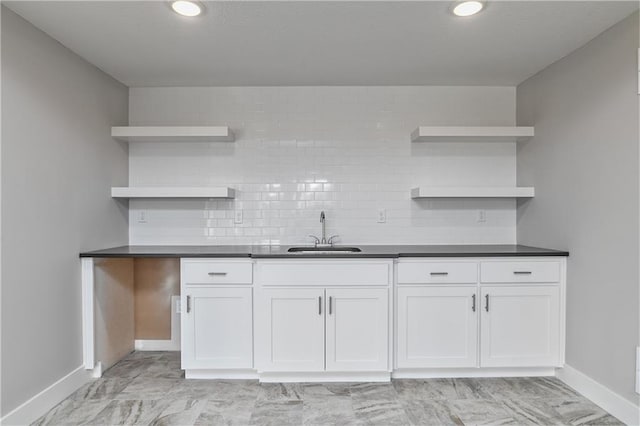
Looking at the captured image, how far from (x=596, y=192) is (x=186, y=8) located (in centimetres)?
257

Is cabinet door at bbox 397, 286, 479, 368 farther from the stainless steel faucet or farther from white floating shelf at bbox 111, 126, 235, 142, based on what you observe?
white floating shelf at bbox 111, 126, 235, 142

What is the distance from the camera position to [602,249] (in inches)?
91.3

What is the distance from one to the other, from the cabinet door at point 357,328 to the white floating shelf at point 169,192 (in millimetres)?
Answer: 1188

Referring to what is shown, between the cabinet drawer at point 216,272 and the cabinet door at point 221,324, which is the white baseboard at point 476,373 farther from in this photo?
the cabinet drawer at point 216,272

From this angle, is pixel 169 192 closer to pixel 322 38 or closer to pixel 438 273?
pixel 322 38

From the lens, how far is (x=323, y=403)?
2373mm

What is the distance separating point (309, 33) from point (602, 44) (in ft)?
5.72

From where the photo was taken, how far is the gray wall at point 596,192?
2125mm

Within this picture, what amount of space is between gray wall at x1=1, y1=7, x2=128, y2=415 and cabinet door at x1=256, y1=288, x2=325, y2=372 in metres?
1.27

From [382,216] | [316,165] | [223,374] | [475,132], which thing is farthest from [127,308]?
[475,132]

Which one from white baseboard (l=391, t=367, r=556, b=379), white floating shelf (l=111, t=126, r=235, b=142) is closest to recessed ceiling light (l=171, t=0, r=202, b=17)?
white floating shelf (l=111, t=126, r=235, b=142)

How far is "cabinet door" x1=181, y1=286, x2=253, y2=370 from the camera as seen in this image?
2.66m

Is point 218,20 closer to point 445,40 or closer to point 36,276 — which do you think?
point 445,40

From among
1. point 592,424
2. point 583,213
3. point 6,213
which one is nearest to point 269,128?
point 6,213
